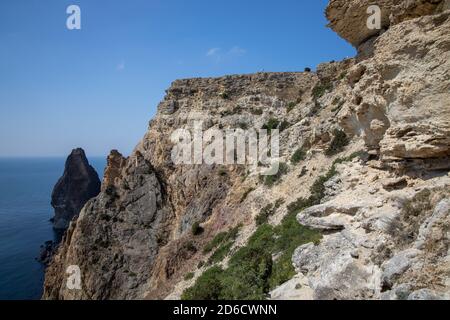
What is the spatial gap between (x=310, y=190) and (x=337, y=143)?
3876mm

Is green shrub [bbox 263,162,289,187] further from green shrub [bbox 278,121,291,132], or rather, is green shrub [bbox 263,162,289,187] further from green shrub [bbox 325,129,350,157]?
green shrub [bbox 278,121,291,132]

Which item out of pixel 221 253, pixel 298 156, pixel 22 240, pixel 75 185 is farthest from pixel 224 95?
pixel 75 185

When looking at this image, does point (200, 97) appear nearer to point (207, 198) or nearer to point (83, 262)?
point (207, 198)

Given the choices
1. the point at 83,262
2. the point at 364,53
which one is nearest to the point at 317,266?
the point at 364,53

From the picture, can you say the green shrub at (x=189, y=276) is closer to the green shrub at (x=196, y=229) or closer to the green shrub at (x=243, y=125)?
the green shrub at (x=196, y=229)

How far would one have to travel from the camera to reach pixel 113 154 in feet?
126

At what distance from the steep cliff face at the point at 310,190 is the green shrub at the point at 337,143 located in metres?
0.08

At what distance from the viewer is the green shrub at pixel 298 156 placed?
70.6 ft

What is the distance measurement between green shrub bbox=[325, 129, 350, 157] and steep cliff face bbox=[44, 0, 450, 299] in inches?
3.1

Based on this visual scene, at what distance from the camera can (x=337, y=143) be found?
62.0ft

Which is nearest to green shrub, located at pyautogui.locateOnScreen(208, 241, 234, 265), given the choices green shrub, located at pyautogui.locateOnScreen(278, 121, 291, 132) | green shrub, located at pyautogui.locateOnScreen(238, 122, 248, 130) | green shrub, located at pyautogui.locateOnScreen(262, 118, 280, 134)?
green shrub, located at pyautogui.locateOnScreen(278, 121, 291, 132)

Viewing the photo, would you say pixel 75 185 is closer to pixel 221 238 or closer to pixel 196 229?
pixel 196 229

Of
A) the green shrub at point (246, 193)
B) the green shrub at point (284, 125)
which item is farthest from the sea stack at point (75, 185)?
the green shrub at point (246, 193)
